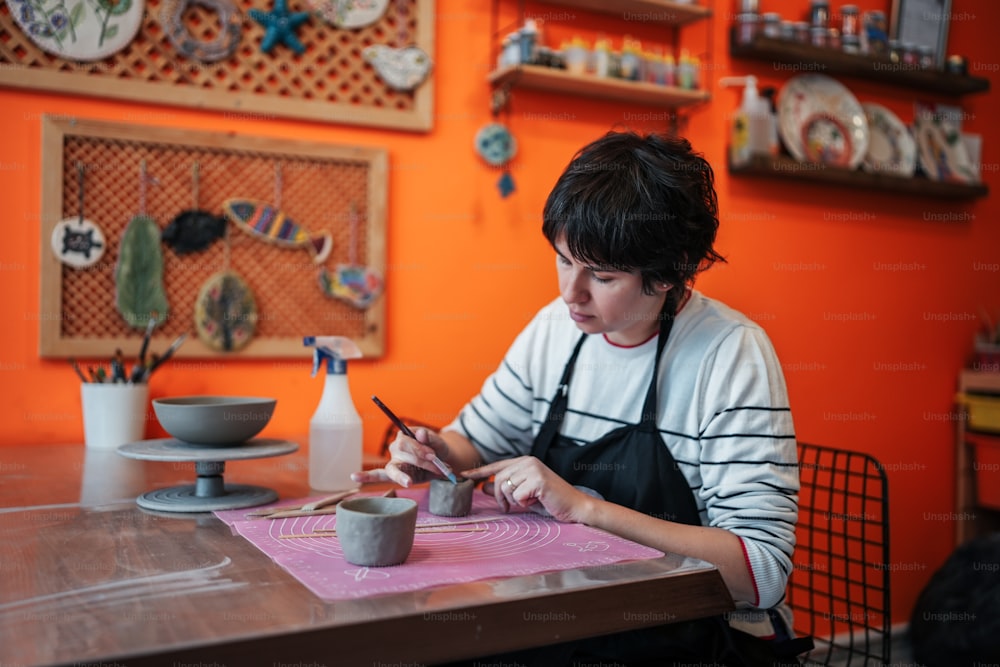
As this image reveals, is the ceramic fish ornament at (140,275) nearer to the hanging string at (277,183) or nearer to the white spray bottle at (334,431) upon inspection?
the hanging string at (277,183)

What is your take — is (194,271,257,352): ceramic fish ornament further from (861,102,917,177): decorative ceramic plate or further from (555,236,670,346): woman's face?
(861,102,917,177): decorative ceramic plate

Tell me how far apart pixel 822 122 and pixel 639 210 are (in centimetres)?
201

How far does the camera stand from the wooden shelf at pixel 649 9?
8.88 ft

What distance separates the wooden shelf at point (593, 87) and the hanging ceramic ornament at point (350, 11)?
0.40 meters

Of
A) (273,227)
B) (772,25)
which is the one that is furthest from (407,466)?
(772,25)

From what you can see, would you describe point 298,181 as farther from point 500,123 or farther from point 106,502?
point 106,502

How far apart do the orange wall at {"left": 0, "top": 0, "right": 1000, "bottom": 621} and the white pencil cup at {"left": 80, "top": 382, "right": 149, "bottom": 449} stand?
0.14 m

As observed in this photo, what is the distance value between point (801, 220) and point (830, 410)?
0.75m

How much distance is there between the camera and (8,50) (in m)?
2.08

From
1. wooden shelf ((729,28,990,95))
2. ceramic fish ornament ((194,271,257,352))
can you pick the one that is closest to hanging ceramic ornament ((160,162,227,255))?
ceramic fish ornament ((194,271,257,352))

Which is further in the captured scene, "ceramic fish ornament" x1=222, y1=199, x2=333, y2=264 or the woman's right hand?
Answer: "ceramic fish ornament" x1=222, y1=199, x2=333, y2=264

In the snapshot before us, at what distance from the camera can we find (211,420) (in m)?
1.49

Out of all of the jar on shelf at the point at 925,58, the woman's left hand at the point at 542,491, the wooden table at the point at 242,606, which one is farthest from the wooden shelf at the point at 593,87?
the wooden table at the point at 242,606

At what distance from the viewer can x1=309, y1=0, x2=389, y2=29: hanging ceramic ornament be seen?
2416 millimetres
